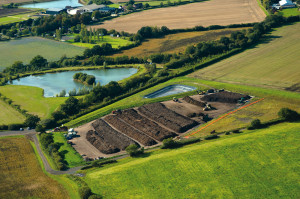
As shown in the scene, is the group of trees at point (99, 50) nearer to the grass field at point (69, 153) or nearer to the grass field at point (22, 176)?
the grass field at point (69, 153)

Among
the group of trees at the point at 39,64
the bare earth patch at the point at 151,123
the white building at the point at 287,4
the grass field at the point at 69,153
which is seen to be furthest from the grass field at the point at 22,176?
the white building at the point at 287,4

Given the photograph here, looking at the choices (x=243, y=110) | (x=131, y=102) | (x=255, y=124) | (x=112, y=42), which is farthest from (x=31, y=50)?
(x=255, y=124)

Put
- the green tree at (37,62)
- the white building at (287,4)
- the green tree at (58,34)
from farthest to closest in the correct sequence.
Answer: the white building at (287,4)
the green tree at (58,34)
the green tree at (37,62)

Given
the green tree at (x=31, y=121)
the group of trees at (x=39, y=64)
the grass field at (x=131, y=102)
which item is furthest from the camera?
the group of trees at (x=39, y=64)

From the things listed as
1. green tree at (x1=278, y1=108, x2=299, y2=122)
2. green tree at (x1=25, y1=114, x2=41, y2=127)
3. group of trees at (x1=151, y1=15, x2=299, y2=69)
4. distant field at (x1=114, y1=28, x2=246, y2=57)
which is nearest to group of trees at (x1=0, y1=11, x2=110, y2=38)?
distant field at (x1=114, y1=28, x2=246, y2=57)

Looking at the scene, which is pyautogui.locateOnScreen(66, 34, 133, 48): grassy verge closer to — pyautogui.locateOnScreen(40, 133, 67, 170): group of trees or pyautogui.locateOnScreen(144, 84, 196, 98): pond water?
pyautogui.locateOnScreen(144, 84, 196, 98): pond water

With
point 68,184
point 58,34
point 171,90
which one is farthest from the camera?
point 58,34

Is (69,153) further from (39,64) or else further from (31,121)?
(39,64)
